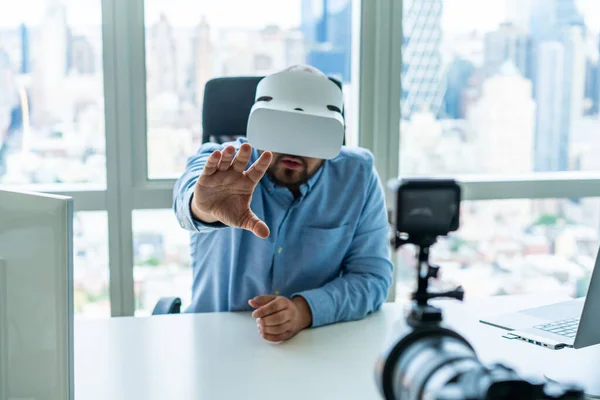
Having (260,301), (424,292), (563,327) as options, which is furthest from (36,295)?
(563,327)

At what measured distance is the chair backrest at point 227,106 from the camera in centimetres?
205

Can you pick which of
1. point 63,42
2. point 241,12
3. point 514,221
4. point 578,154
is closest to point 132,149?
point 63,42

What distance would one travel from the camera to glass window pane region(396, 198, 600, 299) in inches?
119

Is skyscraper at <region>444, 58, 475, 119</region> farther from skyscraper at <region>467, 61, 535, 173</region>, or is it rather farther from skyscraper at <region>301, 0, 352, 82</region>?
skyscraper at <region>301, 0, 352, 82</region>

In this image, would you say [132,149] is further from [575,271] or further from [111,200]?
[575,271]

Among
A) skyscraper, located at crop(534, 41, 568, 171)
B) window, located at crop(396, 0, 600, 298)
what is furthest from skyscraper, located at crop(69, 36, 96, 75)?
skyscraper, located at crop(534, 41, 568, 171)

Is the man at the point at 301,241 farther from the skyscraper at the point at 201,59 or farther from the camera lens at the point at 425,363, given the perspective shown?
the camera lens at the point at 425,363

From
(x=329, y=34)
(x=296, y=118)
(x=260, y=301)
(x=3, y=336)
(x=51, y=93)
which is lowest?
(x=260, y=301)

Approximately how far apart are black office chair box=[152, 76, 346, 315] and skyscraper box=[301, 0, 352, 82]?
0.74 m

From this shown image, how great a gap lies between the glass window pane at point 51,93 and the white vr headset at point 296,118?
3.61 ft

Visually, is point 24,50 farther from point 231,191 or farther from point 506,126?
point 506,126

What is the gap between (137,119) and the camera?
2.59 metres

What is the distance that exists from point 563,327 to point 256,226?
0.71 metres

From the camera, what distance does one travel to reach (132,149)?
2600 mm
